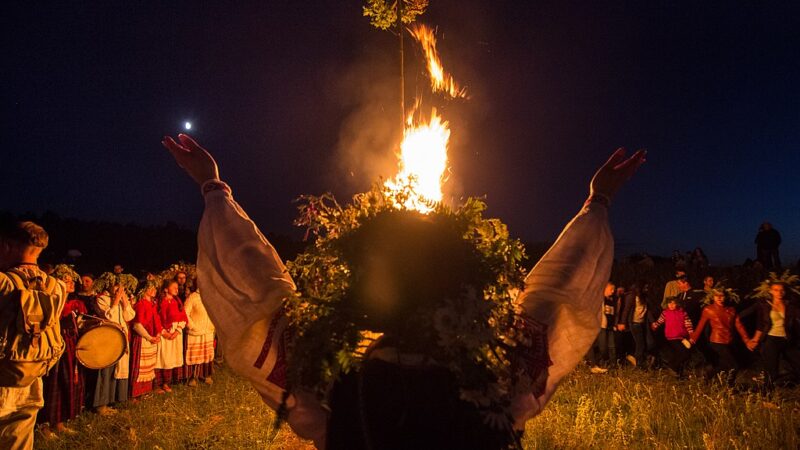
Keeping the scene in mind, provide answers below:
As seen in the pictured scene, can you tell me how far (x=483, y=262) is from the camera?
2.03 meters

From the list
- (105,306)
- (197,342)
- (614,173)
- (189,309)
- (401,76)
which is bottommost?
(197,342)

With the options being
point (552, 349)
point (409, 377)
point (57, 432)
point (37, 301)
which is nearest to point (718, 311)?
point (552, 349)

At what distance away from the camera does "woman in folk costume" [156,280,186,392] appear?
34.7ft

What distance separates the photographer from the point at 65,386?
8.29 m

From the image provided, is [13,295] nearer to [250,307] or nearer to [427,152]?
[250,307]

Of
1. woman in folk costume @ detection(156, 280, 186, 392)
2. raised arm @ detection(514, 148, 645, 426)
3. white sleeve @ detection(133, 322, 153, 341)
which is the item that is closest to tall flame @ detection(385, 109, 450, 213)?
raised arm @ detection(514, 148, 645, 426)

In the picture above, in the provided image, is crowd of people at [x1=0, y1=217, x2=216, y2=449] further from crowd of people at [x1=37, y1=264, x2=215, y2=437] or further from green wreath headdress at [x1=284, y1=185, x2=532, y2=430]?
green wreath headdress at [x1=284, y1=185, x2=532, y2=430]

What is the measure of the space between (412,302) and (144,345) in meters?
9.71

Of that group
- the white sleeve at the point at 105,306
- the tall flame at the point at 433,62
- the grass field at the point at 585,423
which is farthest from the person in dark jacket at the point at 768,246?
the white sleeve at the point at 105,306

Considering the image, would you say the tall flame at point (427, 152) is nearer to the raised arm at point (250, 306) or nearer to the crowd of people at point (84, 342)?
the raised arm at point (250, 306)

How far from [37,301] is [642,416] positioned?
7.26 meters

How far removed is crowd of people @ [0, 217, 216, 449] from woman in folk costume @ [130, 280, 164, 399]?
20mm

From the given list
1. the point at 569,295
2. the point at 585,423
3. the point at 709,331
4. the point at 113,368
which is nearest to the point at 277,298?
the point at 569,295

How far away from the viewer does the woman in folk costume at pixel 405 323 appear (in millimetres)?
1889
